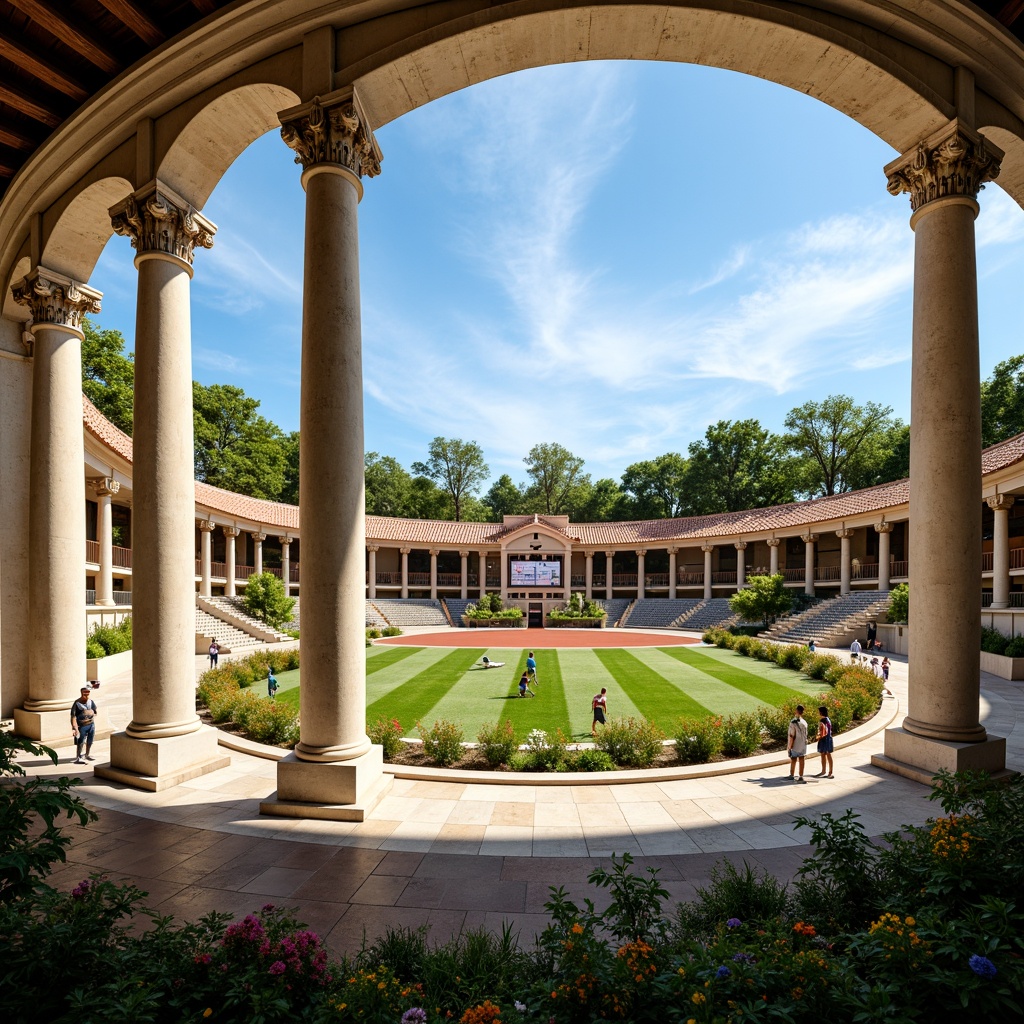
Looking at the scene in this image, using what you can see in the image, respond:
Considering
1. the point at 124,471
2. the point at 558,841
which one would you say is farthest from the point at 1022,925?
the point at 124,471

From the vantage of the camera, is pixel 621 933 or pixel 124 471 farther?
pixel 124 471

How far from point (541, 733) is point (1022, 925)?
1078 cm

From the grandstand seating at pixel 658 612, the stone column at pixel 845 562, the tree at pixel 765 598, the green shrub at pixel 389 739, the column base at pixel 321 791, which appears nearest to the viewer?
the column base at pixel 321 791

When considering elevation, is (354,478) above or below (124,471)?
below

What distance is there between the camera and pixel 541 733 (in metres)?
13.9

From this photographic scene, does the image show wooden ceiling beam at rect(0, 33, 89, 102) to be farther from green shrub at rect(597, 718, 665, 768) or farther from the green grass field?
green shrub at rect(597, 718, 665, 768)

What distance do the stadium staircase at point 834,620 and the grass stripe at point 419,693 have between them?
2182cm

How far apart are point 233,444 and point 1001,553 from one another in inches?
2331

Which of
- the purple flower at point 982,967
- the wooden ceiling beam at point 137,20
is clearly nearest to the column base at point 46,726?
the wooden ceiling beam at point 137,20

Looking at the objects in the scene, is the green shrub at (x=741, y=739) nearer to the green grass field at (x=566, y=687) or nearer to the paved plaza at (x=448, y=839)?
the paved plaza at (x=448, y=839)

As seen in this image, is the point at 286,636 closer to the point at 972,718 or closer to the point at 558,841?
the point at 558,841

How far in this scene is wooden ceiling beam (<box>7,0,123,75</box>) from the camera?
25.1 feet

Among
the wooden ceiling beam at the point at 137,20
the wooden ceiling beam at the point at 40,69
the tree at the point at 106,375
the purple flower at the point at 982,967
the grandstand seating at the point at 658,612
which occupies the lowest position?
the grandstand seating at the point at 658,612

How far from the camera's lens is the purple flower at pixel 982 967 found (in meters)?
2.93
